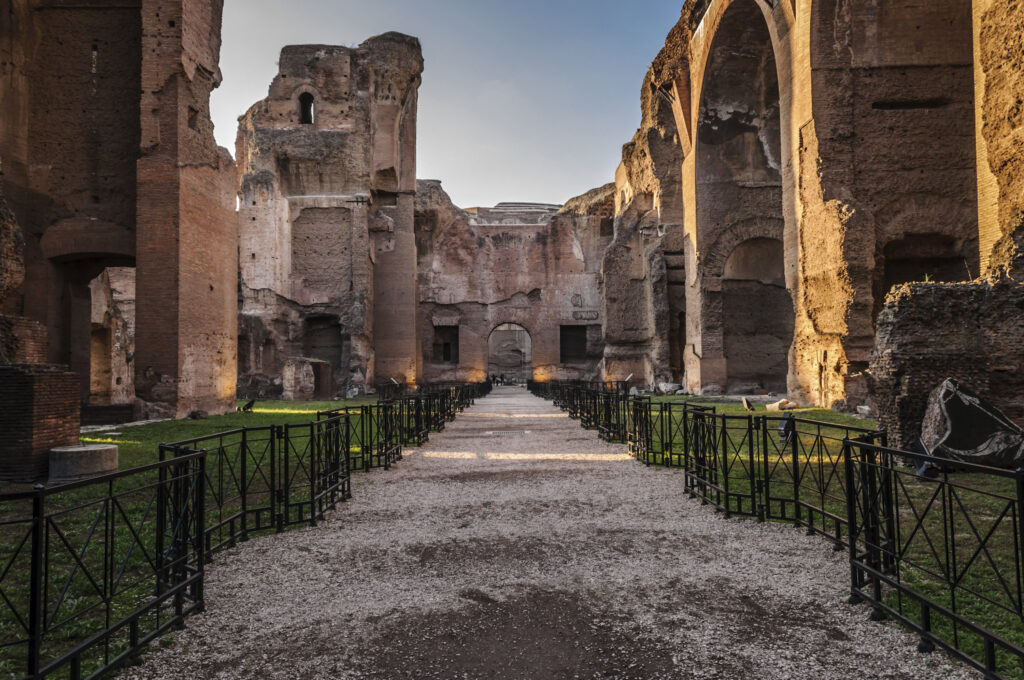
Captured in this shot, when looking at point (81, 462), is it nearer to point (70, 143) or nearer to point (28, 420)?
point (28, 420)

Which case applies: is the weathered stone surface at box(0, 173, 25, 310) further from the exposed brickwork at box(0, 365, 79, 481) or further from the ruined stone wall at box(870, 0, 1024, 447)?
the ruined stone wall at box(870, 0, 1024, 447)

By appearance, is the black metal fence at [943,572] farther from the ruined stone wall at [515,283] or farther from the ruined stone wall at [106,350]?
the ruined stone wall at [515,283]

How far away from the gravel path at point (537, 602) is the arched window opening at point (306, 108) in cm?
2524

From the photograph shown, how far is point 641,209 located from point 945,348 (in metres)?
19.5

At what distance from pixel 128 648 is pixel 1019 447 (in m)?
7.72

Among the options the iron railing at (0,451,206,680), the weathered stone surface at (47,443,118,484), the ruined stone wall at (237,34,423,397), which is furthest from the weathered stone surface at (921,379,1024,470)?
the ruined stone wall at (237,34,423,397)

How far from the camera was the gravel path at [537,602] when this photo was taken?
2.54 metres

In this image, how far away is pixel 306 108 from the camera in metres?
27.0

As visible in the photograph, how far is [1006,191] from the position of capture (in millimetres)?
8461

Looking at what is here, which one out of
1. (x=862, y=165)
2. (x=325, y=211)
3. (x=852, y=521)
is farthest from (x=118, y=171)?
(x=862, y=165)

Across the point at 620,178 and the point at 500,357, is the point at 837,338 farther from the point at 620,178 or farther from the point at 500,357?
the point at 500,357

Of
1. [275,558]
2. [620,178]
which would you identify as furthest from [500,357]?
[275,558]

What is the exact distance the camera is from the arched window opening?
26.6 metres

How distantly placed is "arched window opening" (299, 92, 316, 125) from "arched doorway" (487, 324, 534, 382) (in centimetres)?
2320
